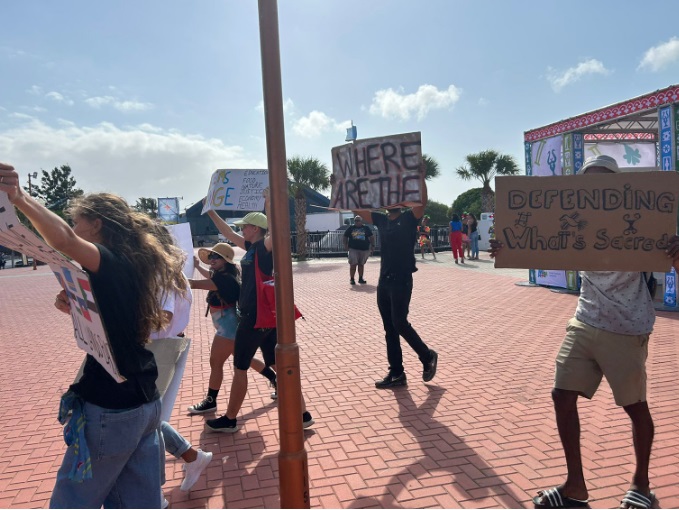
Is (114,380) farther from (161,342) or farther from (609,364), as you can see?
(609,364)

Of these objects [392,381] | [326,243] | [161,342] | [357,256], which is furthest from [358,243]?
[326,243]

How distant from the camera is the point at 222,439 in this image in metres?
4.09

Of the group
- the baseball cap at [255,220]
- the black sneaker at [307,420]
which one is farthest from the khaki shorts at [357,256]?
the black sneaker at [307,420]

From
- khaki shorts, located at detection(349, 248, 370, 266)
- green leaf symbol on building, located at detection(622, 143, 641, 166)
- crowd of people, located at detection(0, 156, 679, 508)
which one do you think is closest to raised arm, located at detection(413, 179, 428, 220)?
crowd of people, located at detection(0, 156, 679, 508)

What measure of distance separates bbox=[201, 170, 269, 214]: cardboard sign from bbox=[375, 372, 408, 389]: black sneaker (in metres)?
2.23

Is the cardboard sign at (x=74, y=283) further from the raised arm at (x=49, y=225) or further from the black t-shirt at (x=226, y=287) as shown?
the black t-shirt at (x=226, y=287)

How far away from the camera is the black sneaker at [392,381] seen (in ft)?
16.8

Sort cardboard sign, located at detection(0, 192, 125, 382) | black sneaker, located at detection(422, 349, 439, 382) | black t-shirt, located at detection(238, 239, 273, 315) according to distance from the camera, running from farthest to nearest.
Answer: black sneaker, located at detection(422, 349, 439, 382), black t-shirt, located at detection(238, 239, 273, 315), cardboard sign, located at detection(0, 192, 125, 382)

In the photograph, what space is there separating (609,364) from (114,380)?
2.49 m

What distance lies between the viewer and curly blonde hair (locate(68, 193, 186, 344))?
212 cm

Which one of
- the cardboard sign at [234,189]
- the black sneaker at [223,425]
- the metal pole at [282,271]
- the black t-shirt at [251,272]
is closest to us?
the metal pole at [282,271]

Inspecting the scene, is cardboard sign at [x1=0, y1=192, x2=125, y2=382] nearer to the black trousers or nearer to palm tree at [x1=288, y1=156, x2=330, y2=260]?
the black trousers

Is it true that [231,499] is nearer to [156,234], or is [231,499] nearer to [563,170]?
[156,234]

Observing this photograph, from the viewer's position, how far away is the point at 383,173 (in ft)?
13.2
